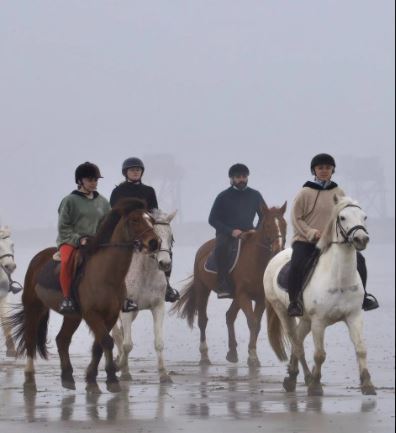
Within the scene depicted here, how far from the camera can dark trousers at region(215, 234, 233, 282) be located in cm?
2242

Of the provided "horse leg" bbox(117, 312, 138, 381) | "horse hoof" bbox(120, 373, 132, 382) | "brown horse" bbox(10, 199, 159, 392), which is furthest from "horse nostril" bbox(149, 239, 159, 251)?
"horse leg" bbox(117, 312, 138, 381)

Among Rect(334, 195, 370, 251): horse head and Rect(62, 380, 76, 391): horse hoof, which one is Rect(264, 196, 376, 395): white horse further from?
Rect(62, 380, 76, 391): horse hoof

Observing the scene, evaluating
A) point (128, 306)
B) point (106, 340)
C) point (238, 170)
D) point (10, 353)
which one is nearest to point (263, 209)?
point (238, 170)

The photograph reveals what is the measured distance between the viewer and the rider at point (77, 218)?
16172 mm

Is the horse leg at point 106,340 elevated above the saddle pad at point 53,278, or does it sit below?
below

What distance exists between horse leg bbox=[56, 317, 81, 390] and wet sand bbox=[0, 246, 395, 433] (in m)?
0.15

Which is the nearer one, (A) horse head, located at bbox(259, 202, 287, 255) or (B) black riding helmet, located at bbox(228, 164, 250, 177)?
(A) horse head, located at bbox(259, 202, 287, 255)

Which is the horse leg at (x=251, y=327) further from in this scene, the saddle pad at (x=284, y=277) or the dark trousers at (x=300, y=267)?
the dark trousers at (x=300, y=267)

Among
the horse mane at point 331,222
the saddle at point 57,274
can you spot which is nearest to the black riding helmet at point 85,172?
the saddle at point 57,274

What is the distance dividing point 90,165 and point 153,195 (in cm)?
187

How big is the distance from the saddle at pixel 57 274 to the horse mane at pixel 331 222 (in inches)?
98.5

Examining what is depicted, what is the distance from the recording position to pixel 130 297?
18281 mm

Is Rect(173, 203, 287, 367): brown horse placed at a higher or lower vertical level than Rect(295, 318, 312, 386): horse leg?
higher

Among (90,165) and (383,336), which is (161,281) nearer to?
(90,165)
